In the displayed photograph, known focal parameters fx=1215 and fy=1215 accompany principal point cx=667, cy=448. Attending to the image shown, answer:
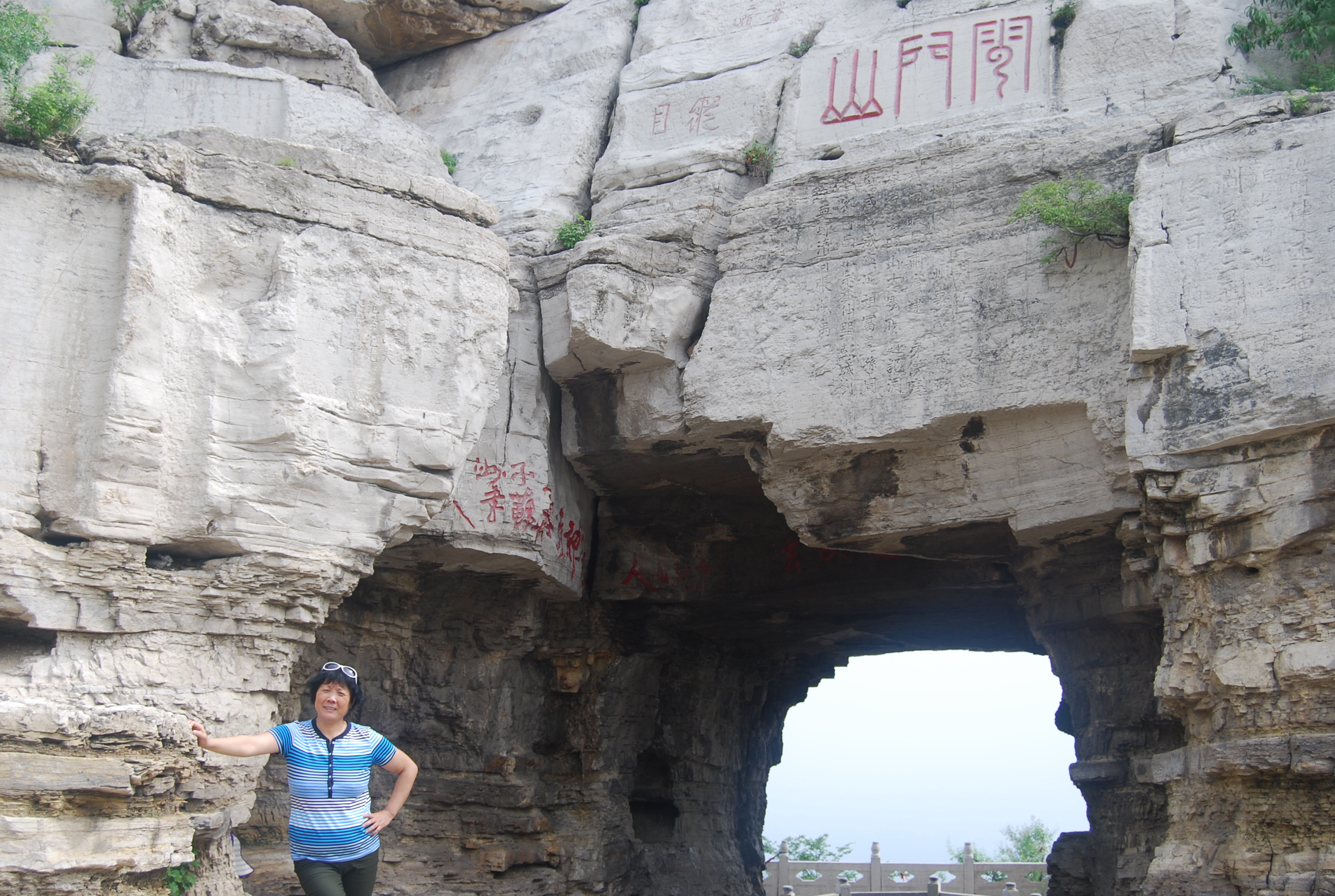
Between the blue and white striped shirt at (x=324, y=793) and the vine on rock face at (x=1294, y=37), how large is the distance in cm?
621

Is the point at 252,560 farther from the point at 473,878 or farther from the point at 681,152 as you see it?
the point at 681,152

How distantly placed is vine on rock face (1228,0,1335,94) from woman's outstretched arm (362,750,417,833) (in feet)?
19.8

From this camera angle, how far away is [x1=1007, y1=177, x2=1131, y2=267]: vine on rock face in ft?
21.9

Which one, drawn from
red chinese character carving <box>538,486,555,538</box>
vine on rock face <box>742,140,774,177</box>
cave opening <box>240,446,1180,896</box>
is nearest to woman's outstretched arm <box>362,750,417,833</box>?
cave opening <box>240,446,1180,896</box>

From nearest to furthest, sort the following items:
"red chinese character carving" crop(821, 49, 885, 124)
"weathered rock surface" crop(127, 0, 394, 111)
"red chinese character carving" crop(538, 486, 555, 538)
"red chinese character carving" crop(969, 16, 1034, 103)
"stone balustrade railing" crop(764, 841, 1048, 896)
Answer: "red chinese character carving" crop(538, 486, 555, 538), "red chinese character carving" crop(969, 16, 1034, 103), "red chinese character carving" crop(821, 49, 885, 124), "weathered rock surface" crop(127, 0, 394, 111), "stone balustrade railing" crop(764, 841, 1048, 896)

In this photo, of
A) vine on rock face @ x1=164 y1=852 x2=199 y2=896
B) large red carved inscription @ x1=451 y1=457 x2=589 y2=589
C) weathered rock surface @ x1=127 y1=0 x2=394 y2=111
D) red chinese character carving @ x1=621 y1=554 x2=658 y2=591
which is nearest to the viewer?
vine on rock face @ x1=164 y1=852 x2=199 y2=896

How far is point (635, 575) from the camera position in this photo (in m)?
9.27

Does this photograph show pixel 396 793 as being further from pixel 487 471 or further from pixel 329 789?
pixel 487 471

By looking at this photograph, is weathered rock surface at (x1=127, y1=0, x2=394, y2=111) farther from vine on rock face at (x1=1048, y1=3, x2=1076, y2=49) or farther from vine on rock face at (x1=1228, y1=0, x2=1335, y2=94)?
vine on rock face at (x1=1228, y1=0, x2=1335, y2=94)

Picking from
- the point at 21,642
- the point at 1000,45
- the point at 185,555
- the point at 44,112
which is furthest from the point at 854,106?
the point at 21,642

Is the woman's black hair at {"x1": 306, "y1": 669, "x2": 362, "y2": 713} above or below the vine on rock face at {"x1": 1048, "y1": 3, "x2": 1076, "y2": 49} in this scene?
below

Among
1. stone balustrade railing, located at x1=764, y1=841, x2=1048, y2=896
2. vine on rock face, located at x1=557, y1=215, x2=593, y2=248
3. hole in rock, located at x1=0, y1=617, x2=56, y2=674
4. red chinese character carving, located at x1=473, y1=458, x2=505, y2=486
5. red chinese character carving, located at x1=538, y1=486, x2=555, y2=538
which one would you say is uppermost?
vine on rock face, located at x1=557, y1=215, x2=593, y2=248

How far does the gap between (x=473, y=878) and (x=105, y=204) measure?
5.03 m

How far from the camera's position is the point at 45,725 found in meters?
5.09
